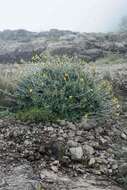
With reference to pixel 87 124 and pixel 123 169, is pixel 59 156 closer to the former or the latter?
pixel 123 169

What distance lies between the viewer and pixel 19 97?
23.2 feet

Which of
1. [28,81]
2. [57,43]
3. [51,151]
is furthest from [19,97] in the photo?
[57,43]

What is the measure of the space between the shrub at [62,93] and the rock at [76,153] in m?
0.81

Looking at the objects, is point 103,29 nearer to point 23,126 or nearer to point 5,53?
point 5,53

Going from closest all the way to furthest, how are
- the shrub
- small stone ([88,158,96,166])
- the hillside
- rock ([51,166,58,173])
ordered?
1. rock ([51,166,58,173])
2. small stone ([88,158,96,166])
3. the shrub
4. the hillside

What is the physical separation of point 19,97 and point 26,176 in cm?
230

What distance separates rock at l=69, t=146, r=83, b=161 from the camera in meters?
5.75

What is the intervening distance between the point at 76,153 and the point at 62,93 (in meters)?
1.20

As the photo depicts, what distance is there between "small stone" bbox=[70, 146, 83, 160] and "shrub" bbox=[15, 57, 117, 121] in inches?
32.0

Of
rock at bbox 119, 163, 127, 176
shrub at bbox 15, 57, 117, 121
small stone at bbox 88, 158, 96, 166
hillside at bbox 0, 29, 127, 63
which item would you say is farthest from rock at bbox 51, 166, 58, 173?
hillside at bbox 0, 29, 127, 63

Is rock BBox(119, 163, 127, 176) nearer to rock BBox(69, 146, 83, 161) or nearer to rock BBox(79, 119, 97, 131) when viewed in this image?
rock BBox(69, 146, 83, 161)

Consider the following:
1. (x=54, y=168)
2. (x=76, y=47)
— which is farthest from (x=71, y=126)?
(x=76, y=47)

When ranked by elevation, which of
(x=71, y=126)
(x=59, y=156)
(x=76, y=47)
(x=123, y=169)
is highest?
(x=76, y=47)

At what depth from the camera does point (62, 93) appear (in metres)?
6.70
